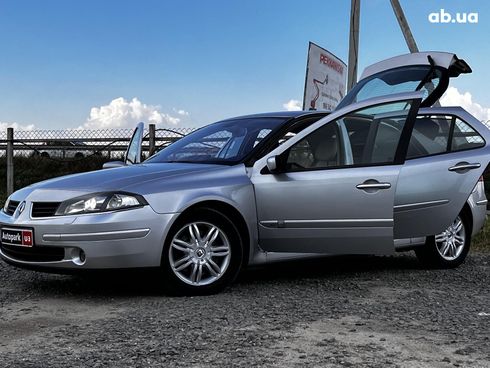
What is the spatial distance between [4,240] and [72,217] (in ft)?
2.74

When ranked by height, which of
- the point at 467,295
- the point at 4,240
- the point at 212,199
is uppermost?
the point at 212,199

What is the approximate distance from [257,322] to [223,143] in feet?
6.88

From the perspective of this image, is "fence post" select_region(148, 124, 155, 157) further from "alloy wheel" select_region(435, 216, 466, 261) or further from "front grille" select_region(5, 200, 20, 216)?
"front grille" select_region(5, 200, 20, 216)

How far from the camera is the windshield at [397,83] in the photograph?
6.57 metres

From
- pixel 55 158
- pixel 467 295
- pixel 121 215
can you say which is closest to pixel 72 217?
pixel 121 215

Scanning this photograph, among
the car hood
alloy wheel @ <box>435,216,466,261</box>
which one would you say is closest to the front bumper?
the car hood

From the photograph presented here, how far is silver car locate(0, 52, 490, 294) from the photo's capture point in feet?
16.1

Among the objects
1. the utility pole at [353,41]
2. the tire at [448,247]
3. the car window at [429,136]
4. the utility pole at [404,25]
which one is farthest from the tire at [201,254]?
the utility pole at [404,25]

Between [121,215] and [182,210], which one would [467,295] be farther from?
[121,215]

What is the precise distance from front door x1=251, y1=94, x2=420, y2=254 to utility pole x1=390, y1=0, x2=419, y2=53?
27.9ft

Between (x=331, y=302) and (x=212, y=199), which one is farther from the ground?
(x=212, y=199)

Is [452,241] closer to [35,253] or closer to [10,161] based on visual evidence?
[35,253]

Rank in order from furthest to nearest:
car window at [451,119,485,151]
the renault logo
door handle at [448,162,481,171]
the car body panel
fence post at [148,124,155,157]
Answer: fence post at [148,124,155,157] < the car body panel < car window at [451,119,485,151] < door handle at [448,162,481,171] < the renault logo

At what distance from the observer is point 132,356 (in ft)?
11.6
